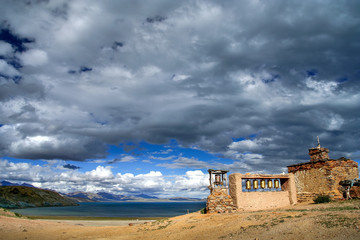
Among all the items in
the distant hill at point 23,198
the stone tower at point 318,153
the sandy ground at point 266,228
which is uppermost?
the stone tower at point 318,153

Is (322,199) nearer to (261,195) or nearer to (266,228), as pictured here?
(261,195)

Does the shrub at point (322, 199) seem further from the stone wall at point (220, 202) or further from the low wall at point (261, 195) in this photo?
the stone wall at point (220, 202)

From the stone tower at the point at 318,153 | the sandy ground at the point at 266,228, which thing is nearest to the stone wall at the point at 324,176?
the stone tower at the point at 318,153

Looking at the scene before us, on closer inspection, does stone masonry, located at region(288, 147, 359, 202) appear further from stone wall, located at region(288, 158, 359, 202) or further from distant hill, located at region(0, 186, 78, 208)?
distant hill, located at region(0, 186, 78, 208)

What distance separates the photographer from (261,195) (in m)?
27.5

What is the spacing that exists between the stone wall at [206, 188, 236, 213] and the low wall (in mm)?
811

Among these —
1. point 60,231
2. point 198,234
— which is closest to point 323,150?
point 198,234

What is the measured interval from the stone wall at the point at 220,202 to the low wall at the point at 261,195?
811 mm

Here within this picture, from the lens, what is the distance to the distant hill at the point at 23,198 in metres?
96.1

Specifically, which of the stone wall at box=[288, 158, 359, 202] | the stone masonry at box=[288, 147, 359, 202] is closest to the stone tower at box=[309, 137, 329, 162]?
the stone masonry at box=[288, 147, 359, 202]

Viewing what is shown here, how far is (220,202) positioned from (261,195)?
202 inches

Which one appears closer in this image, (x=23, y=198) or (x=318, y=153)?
(x=318, y=153)

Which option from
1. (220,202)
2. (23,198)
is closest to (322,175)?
(220,202)

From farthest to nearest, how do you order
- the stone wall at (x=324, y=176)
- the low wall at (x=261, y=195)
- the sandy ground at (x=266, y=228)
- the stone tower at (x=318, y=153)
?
the stone tower at (x=318, y=153)
the stone wall at (x=324, y=176)
the low wall at (x=261, y=195)
the sandy ground at (x=266, y=228)
